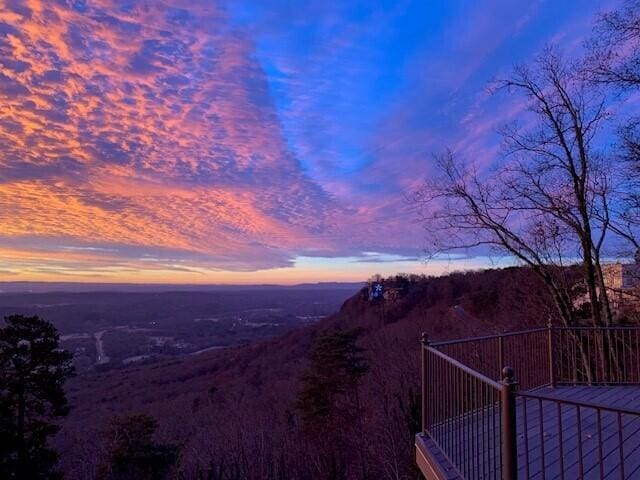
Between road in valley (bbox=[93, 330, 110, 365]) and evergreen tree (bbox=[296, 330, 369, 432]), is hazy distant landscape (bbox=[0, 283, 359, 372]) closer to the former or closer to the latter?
road in valley (bbox=[93, 330, 110, 365])

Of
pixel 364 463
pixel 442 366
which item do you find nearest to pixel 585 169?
pixel 442 366

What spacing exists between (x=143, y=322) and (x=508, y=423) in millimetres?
163885

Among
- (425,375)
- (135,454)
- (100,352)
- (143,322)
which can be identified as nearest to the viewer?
(425,375)

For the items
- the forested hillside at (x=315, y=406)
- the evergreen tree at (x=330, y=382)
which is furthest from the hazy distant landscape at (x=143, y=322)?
the evergreen tree at (x=330, y=382)

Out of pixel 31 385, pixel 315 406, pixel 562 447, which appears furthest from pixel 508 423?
pixel 315 406

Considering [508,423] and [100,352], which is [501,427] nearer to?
[508,423]

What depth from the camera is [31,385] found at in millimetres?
18938

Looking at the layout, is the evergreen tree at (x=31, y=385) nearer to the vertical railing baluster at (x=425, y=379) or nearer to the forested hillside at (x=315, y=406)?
the forested hillside at (x=315, y=406)

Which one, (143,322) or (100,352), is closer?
(100,352)

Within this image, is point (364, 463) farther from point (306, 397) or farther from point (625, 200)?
point (625, 200)

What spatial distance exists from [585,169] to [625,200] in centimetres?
157

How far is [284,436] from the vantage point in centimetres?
3619

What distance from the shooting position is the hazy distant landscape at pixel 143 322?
→ 113312 mm

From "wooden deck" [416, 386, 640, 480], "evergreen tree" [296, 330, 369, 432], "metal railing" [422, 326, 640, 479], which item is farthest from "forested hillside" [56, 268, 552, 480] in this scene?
"metal railing" [422, 326, 640, 479]
